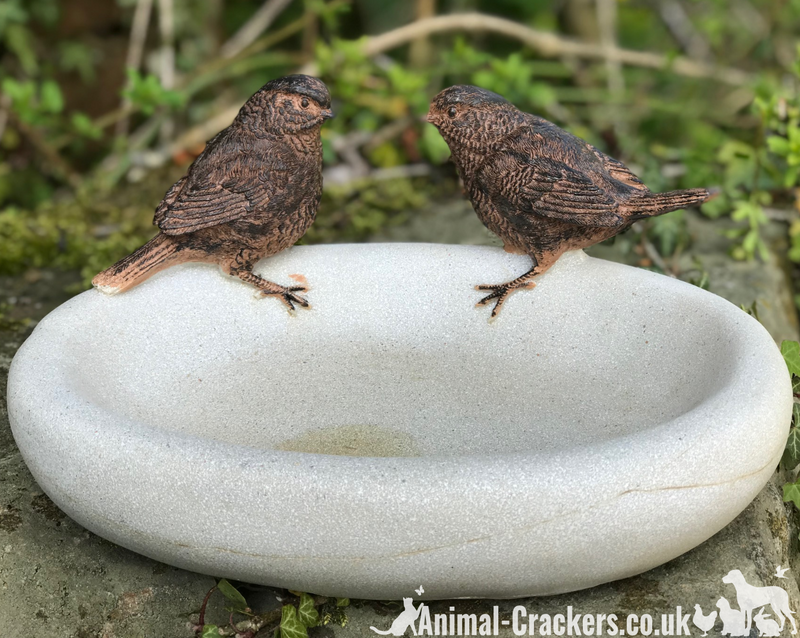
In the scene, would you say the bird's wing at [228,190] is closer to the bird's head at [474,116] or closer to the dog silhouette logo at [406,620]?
the bird's head at [474,116]

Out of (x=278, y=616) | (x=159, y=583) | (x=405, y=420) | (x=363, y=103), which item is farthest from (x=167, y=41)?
(x=278, y=616)

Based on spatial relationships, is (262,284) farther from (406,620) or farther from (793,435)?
(793,435)

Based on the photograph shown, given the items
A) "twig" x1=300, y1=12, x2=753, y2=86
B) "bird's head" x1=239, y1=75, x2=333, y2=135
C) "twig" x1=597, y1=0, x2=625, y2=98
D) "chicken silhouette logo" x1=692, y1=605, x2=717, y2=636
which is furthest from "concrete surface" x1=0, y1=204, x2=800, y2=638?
"twig" x1=597, y1=0, x2=625, y2=98

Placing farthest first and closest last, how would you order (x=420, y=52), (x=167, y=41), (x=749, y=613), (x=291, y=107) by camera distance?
1. (x=420, y=52)
2. (x=167, y=41)
3. (x=291, y=107)
4. (x=749, y=613)

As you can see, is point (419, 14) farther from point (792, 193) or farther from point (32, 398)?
point (32, 398)

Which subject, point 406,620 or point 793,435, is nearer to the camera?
point 406,620

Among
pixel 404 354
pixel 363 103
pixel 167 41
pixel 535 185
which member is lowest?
pixel 404 354

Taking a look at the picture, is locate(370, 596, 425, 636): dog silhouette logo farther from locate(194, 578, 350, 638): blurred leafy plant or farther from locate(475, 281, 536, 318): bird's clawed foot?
locate(475, 281, 536, 318): bird's clawed foot
